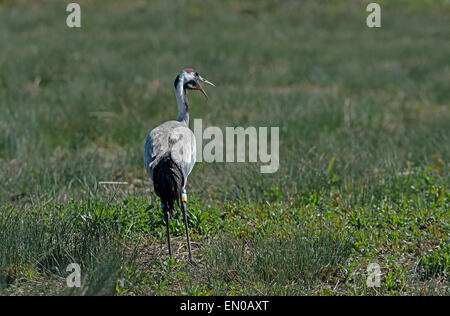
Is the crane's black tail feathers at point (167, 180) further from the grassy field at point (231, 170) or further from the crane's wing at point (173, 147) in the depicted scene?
the grassy field at point (231, 170)

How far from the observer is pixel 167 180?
4.64 m

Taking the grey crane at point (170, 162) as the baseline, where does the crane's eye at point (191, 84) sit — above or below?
above

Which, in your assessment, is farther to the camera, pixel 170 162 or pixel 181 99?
pixel 181 99

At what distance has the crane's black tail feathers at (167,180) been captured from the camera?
4.65 m

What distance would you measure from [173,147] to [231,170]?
229cm

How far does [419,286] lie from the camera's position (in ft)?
15.0

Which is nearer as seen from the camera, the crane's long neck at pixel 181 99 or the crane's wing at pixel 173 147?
the crane's wing at pixel 173 147

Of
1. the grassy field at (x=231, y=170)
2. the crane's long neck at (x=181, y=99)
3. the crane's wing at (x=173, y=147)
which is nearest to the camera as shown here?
the grassy field at (x=231, y=170)

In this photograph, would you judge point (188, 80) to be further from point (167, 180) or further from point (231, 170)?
point (231, 170)

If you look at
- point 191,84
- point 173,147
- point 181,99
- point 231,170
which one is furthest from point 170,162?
point 231,170

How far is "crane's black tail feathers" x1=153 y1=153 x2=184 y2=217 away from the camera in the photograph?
15.3ft

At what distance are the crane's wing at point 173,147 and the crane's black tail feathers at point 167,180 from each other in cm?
5

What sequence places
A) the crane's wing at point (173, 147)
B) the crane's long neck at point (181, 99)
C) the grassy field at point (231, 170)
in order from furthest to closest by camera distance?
the crane's long neck at point (181, 99) < the crane's wing at point (173, 147) < the grassy field at point (231, 170)

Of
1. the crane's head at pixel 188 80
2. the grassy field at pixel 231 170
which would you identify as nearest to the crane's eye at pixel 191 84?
the crane's head at pixel 188 80
